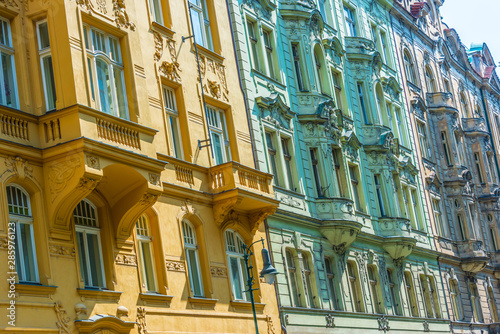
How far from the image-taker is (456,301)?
44656mm

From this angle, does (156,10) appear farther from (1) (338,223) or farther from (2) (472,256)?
(2) (472,256)

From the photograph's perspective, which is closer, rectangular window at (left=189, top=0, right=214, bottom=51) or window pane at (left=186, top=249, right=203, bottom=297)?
window pane at (left=186, top=249, right=203, bottom=297)

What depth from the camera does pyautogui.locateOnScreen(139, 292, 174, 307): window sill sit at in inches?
804

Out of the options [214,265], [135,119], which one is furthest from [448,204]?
[135,119]

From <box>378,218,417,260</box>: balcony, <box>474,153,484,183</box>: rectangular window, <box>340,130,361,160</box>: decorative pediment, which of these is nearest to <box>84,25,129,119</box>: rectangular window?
<box>340,130,361,160</box>: decorative pediment

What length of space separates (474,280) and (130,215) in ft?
105

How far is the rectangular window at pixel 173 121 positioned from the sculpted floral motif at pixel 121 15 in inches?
135

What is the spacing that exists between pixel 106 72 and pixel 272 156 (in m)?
10.7

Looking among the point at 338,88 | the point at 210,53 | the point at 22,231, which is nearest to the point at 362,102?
the point at 338,88

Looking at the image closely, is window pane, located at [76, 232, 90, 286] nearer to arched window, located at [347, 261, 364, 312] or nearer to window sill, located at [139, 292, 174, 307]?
window sill, located at [139, 292, 174, 307]

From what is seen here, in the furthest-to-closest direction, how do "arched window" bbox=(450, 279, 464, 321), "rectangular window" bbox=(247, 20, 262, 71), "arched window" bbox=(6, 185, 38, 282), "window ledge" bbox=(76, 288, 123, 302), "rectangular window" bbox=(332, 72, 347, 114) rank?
"arched window" bbox=(450, 279, 464, 321) < "rectangular window" bbox=(332, 72, 347, 114) < "rectangular window" bbox=(247, 20, 262, 71) < "window ledge" bbox=(76, 288, 123, 302) < "arched window" bbox=(6, 185, 38, 282)

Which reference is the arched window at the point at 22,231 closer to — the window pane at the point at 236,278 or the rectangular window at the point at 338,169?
the window pane at the point at 236,278

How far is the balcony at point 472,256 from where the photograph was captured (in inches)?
1826

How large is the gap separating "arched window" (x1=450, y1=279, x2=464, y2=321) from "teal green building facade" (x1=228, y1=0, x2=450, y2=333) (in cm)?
207
